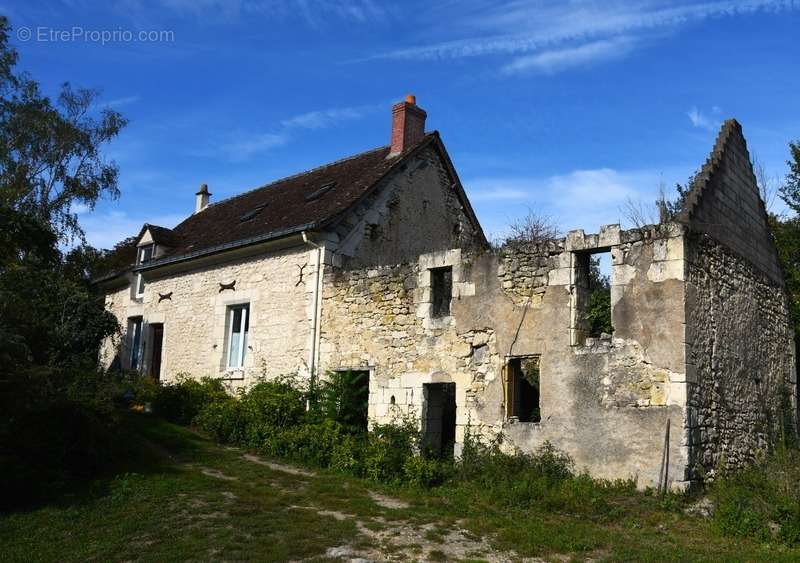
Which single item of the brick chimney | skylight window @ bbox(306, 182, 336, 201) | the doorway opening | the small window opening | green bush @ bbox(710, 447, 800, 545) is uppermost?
the brick chimney

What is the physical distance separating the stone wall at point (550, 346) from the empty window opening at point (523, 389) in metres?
0.13

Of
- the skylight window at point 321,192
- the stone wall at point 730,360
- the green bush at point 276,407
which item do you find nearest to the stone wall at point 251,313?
the green bush at point 276,407

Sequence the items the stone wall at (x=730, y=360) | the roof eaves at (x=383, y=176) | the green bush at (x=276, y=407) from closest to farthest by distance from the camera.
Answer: the stone wall at (x=730, y=360)
the green bush at (x=276, y=407)
the roof eaves at (x=383, y=176)

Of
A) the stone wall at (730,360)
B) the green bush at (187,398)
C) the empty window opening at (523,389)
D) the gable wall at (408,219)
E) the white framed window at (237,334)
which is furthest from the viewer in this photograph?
the white framed window at (237,334)

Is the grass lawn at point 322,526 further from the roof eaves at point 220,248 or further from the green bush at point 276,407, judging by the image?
the roof eaves at point 220,248

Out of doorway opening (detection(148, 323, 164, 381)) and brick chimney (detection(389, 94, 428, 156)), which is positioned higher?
brick chimney (detection(389, 94, 428, 156))

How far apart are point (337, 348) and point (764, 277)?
757cm

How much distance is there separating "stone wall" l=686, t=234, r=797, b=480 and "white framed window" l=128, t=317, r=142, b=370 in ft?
45.9

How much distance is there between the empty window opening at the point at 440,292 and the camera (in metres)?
12.1

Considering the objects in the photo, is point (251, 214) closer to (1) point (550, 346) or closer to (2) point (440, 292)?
(2) point (440, 292)

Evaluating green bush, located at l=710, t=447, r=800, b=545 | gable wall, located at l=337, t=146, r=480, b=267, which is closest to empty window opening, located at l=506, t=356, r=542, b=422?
green bush, located at l=710, t=447, r=800, b=545

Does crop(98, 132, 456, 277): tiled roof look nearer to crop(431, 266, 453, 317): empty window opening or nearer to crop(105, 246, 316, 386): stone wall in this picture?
crop(105, 246, 316, 386): stone wall

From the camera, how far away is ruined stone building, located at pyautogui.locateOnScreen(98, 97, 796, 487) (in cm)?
954

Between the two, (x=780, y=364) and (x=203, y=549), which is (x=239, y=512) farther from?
(x=780, y=364)
